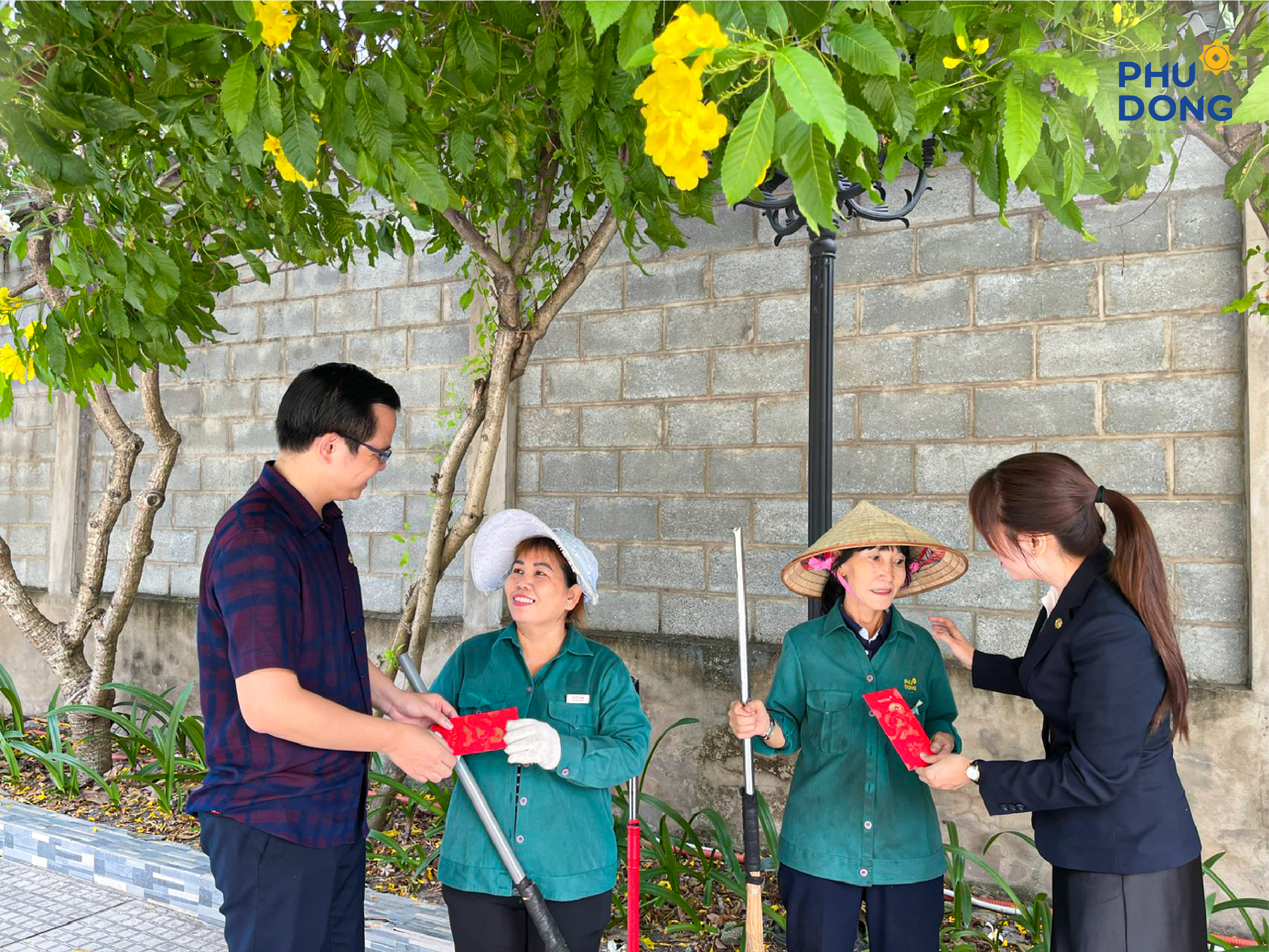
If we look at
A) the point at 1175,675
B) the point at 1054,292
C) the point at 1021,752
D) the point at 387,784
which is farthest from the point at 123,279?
the point at 1021,752

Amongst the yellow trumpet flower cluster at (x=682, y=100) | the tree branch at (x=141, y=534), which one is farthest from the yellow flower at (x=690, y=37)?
the tree branch at (x=141, y=534)

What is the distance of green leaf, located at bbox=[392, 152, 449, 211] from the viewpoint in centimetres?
189

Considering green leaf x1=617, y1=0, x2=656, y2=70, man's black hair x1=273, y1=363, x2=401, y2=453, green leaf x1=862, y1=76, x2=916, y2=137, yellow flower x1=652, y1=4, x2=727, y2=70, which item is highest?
green leaf x1=862, y1=76, x2=916, y2=137

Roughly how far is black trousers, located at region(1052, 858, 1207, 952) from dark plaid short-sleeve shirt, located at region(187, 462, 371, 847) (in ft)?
4.98

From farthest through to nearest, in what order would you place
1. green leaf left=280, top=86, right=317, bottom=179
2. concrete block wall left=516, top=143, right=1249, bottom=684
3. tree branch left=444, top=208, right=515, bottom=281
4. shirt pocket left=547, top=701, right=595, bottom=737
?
concrete block wall left=516, top=143, right=1249, bottom=684 < tree branch left=444, top=208, right=515, bottom=281 < shirt pocket left=547, top=701, right=595, bottom=737 < green leaf left=280, top=86, right=317, bottom=179

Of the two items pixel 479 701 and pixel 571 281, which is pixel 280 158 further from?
pixel 571 281

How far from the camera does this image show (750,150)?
112cm

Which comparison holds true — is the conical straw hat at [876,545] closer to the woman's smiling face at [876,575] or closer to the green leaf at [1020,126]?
the woman's smiling face at [876,575]

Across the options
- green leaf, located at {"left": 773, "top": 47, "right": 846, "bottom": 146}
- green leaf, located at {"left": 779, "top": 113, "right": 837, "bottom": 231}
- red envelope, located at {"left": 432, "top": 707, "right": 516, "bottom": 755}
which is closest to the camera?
green leaf, located at {"left": 773, "top": 47, "right": 846, "bottom": 146}

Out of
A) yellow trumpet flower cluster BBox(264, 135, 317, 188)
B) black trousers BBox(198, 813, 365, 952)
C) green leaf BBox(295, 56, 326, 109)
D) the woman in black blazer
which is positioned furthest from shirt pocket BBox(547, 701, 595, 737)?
green leaf BBox(295, 56, 326, 109)

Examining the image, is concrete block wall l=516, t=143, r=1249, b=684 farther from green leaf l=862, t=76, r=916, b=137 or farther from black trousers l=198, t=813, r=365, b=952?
black trousers l=198, t=813, r=365, b=952

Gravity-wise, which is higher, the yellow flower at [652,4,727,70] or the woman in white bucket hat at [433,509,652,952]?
the yellow flower at [652,4,727,70]

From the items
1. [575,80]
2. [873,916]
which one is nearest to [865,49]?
[575,80]

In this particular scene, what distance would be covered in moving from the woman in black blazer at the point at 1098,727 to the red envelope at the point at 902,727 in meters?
0.06
